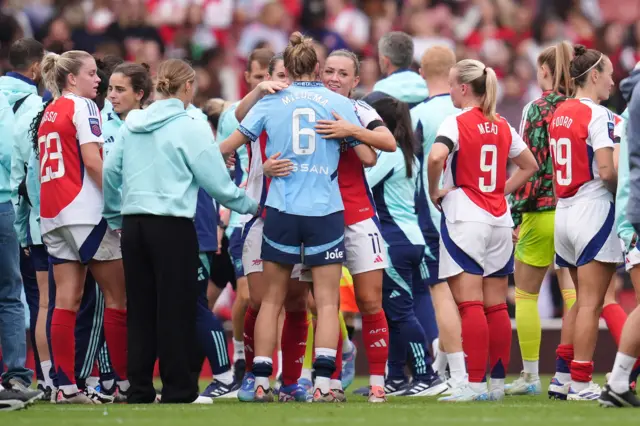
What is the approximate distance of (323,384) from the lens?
905 cm

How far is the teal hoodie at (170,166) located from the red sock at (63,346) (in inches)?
34.3

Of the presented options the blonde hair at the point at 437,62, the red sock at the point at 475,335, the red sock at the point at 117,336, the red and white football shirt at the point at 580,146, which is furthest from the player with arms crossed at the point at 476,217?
the red sock at the point at 117,336

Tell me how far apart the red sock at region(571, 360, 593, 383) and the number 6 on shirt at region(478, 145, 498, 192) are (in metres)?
1.31

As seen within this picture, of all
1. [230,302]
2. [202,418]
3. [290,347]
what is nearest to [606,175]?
[290,347]

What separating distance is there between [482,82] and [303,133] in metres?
1.31

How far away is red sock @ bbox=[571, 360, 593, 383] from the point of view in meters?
9.45

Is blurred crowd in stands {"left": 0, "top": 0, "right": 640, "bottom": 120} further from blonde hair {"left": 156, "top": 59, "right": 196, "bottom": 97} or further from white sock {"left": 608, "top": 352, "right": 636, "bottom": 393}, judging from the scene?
white sock {"left": 608, "top": 352, "right": 636, "bottom": 393}

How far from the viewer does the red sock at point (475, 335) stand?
363 inches

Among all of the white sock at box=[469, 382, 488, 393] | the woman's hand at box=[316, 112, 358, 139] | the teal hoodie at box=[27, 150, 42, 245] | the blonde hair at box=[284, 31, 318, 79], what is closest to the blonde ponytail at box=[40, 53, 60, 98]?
the teal hoodie at box=[27, 150, 42, 245]

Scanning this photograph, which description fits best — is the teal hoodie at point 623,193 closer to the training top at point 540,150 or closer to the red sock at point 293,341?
the training top at point 540,150

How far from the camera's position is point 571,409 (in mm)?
8523

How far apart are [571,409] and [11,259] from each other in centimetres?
388

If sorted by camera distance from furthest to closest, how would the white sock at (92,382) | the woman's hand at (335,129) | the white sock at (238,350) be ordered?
the white sock at (238,350)
the white sock at (92,382)
the woman's hand at (335,129)

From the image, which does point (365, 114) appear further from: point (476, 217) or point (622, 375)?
point (622, 375)
